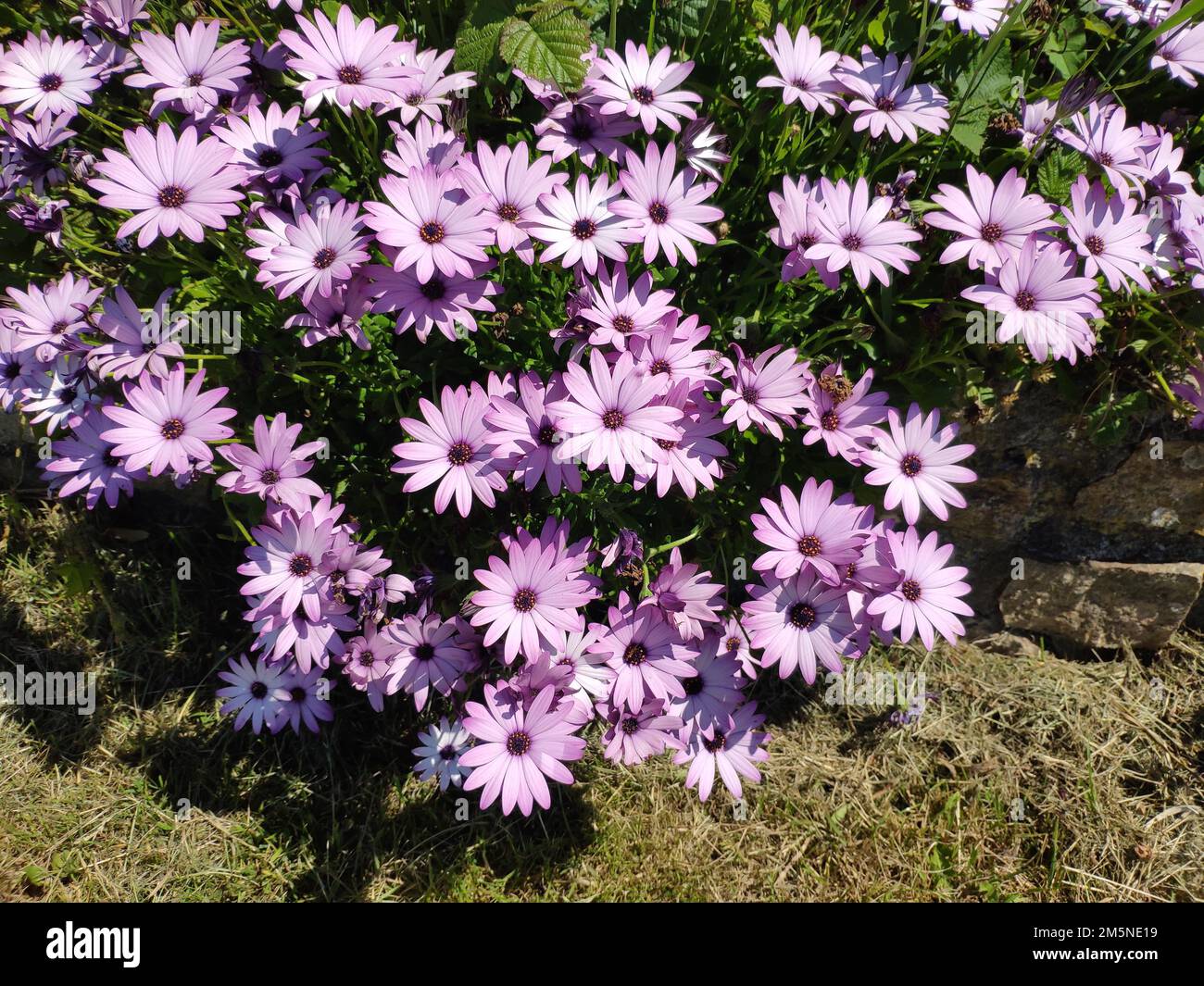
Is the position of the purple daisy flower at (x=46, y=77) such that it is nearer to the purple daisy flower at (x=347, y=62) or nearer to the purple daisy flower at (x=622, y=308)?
the purple daisy flower at (x=347, y=62)

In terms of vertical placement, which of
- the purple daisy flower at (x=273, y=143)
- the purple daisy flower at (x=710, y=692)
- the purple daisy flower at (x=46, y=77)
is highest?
the purple daisy flower at (x=46, y=77)

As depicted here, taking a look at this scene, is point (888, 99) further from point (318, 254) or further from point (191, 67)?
point (191, 67)

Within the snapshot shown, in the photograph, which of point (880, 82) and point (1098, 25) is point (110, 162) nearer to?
point (880, 82)

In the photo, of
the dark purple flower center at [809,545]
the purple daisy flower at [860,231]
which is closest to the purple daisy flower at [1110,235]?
the purple daisy flower at [860,231]

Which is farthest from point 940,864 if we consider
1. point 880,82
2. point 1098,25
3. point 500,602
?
point 1098,25

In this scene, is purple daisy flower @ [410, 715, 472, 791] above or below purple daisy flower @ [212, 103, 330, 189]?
below

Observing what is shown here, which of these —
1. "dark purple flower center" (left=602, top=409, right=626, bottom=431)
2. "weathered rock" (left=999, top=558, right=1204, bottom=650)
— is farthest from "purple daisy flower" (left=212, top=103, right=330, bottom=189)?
"weathered rock" (left=999, top=558, right=1204, bottom=650)

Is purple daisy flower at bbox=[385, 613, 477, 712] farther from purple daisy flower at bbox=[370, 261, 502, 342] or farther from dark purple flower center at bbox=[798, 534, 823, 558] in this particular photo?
dark purple flower center at bbox=[798, 534, 823, 558]
